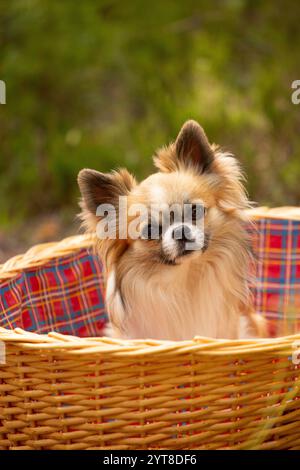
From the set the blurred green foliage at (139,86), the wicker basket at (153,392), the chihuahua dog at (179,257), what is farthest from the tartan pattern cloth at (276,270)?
the blurred green foliage at (139,86)

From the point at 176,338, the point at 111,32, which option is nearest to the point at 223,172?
the point at 176,338

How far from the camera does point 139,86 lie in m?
5.80

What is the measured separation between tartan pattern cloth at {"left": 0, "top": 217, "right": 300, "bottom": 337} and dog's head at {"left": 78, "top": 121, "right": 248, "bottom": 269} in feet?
1.14

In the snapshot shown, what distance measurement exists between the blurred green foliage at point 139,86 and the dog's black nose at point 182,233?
8.35 ft

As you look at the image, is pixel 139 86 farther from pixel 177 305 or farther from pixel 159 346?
pixel 159 346

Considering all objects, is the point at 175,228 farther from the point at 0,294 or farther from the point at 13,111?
the point at 13,111

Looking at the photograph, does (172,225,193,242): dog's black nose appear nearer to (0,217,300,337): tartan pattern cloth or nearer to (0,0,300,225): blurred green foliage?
(0,217,300,337): tartan pattern cloth

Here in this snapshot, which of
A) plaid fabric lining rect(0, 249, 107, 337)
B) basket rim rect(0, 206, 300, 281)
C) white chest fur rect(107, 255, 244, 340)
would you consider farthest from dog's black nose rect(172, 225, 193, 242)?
plaid fabric lining rect(0, 249, 107, 337)

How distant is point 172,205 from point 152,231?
0.42 feet

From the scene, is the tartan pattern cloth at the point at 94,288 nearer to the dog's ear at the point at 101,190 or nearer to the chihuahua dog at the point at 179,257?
the chihuahua dog at the point at 179,257

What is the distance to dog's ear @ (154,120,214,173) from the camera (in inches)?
108

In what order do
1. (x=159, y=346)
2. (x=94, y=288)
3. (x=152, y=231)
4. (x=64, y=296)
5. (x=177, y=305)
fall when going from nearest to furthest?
1. (x=159, y=346)
2. (x=152, y=231)
3. (x=177, y=305)
4. (x=64, y=296)
5. (x=94, y=288)

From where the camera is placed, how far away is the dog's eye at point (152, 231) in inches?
104

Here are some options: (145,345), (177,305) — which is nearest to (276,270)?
(177,305)
